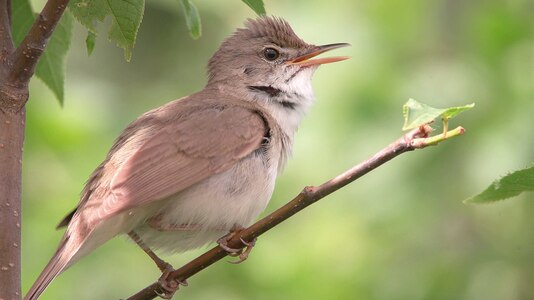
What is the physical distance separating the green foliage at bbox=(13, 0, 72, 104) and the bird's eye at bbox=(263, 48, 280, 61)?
64.9 inches

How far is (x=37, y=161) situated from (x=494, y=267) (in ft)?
9.29

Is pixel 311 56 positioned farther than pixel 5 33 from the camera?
Yes

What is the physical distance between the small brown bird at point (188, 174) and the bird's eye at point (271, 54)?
293 millimetres

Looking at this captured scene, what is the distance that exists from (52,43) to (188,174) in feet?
2.70

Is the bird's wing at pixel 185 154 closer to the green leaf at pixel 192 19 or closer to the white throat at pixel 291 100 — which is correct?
the white throat at pixel 291 100

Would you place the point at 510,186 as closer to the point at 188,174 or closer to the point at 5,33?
the point at 5,33

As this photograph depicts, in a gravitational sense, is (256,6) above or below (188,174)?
above

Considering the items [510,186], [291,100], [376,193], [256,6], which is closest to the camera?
[510,186]

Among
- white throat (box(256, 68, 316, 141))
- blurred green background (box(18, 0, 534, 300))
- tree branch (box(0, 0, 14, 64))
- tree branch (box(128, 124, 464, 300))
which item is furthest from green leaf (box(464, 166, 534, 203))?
blurred green background (box(18, 0, 534, 300))

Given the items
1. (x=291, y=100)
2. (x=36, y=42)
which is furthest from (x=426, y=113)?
(x=291, y=100)

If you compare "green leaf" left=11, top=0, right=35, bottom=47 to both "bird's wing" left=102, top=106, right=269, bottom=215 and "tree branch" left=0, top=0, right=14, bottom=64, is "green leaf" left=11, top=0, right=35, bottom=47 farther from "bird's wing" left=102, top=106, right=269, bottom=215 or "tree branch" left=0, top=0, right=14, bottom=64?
"bird's wing" left=102, top=106, right=269, bottom=215

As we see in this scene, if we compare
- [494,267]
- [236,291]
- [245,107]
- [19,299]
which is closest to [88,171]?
[236,291]

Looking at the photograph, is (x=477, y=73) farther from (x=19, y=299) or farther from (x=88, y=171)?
(x=19, y=299)

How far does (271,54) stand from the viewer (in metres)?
4.98
